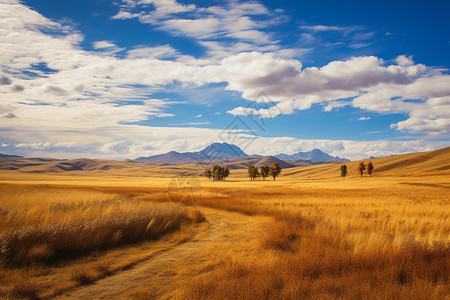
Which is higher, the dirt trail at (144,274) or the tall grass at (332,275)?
the tall grass at (332,275)

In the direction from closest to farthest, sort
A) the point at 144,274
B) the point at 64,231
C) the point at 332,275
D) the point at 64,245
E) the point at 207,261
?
the point at 332,275 → the point at 144,274 → the point at 207,261 → the point at 64,245 → the point at 64,231

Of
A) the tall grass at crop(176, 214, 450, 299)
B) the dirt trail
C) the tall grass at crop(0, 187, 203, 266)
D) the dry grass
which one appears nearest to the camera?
the tall grass at crop(176, 214, 450, 299)

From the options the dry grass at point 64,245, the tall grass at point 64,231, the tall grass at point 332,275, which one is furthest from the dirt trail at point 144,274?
the tall grass at point 64,231

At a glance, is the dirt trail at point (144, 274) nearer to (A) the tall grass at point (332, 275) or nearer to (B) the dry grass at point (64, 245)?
(B) the dry grass at point (64, 245)

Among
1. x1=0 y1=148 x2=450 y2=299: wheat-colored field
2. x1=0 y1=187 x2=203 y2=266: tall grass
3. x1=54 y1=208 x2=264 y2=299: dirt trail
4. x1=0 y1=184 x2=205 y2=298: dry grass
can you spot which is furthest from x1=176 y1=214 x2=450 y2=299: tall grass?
x1=0 y1=187 x2=203 y2=266: tall grass

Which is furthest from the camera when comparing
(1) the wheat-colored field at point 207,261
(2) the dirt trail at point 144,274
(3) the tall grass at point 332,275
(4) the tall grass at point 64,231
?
(4) the tall grass at point 64,231

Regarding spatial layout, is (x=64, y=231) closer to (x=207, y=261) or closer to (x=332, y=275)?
(x=207, y=261)

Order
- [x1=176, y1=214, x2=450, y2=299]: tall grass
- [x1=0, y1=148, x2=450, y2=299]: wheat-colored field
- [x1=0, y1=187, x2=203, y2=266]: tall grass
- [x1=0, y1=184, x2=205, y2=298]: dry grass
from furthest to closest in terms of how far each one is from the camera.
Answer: [x1=0, y1=187, x2=203, y2=266]: tall grass → [x1=0, y1=184, x2=205, y2=298]: dry grass → [x1=0, y1=148, x2=450, y2=299]: wheat-colored field → [x1=176, y1=214, x2=450, y2=299]: tall grass

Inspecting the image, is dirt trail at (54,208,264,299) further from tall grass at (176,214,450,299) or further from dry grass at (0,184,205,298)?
tall grass at (176,214,450,299)

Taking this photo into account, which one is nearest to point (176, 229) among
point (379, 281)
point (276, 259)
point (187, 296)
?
point (276, 259)

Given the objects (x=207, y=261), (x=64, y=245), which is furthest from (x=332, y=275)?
(x=64, y=245)

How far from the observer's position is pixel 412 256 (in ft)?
26.1

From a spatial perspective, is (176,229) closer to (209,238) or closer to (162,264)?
(209,238)

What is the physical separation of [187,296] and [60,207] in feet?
38.0
